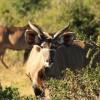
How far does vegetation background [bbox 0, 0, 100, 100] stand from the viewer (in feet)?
25.4

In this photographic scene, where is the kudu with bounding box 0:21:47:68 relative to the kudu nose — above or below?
below

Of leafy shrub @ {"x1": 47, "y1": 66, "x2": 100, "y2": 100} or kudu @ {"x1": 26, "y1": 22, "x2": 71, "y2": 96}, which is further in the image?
kudu @ {"x1": 26, "y1": 22, "x2": 71, "y2": 96}

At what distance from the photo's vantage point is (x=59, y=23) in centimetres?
1797

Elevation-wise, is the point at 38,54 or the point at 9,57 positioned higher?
the point at 38,54

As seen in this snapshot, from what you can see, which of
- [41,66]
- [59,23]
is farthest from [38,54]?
[59,23]

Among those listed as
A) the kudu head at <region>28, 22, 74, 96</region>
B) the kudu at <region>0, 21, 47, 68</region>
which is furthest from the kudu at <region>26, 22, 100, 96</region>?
the kudu at <region>0, 21, 47, 68</region>

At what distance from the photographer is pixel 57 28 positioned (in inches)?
719

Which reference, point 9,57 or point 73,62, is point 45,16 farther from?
point 73,62

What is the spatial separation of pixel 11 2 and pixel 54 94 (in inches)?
567

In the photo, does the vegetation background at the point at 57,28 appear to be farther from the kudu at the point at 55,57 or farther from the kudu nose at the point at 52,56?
the kudu nose at the point at 52,56

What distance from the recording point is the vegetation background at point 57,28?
25.4ft

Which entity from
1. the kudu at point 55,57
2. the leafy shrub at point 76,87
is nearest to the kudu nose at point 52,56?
the kudu at point 55,57

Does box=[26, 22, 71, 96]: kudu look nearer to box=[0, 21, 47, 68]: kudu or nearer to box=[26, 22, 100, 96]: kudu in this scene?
box=[26, 22, 100, 96]: kudu

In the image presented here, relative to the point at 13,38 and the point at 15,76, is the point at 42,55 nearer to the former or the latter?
the point at 15,76
